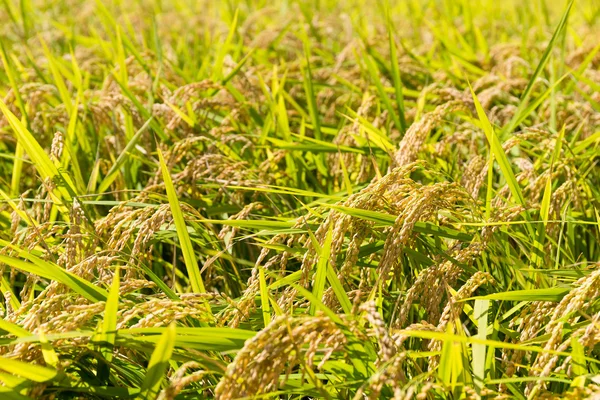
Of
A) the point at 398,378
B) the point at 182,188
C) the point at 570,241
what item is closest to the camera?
the point at 398,378

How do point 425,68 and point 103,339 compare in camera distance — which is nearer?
point 103,339

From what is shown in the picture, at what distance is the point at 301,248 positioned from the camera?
1884 millimetres

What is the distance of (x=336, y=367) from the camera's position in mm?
1595

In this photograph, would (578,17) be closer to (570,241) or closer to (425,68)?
(425,68)

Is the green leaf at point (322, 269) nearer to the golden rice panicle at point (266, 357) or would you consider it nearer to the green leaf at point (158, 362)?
the golden rice panicle at point (266, 357)

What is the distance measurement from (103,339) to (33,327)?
23 centimetres

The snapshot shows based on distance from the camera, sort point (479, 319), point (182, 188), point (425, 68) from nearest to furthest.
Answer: point (479, 319) → point (182, 188) → point (425, 68)

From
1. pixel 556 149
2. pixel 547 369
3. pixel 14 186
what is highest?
pixel 556 149

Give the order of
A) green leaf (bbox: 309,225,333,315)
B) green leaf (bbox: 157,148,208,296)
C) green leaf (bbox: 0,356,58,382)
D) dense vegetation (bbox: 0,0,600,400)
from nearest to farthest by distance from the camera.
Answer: green leaf (bbox: 0,356,58,382), dense vegetation (bbox: 0,0,600,400), green leaf (bbox: 309,225,333,315), green leaf (bbox: 157,148,208,296)

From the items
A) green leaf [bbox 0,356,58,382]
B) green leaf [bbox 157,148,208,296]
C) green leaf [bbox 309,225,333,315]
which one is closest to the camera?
green leaf [bbox 0,356,58,382]

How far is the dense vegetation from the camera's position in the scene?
1448 millimetres

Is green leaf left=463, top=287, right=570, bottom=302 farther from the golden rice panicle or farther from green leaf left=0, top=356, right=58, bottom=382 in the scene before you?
green leaf left=0, top=356, right=58, bottom=382

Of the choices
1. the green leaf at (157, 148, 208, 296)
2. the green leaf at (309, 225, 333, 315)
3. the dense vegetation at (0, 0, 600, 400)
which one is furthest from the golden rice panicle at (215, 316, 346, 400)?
the green leaf at (157, 148, 208, 296)

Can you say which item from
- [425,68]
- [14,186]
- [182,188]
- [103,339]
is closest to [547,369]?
[103,339]
